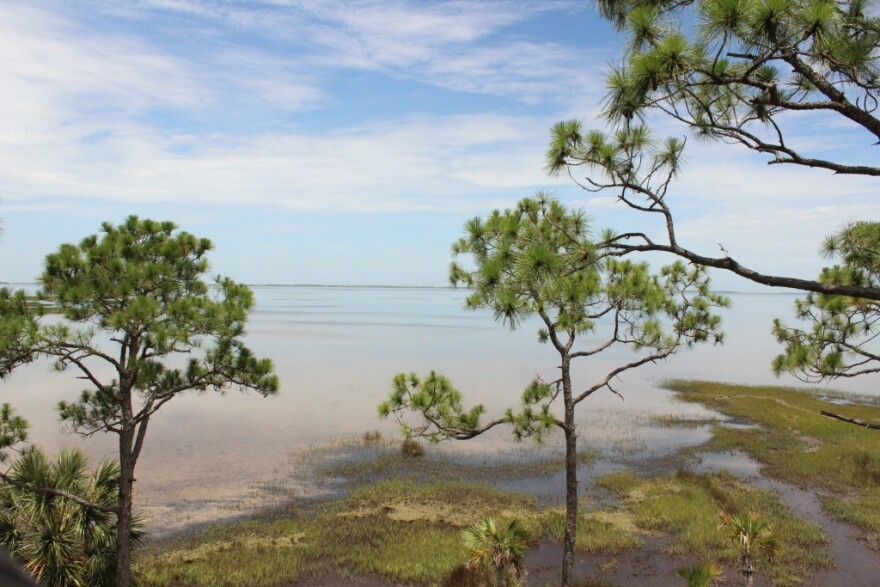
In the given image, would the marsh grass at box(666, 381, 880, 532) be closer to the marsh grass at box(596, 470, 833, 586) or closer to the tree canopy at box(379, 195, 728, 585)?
the marsh grass at box(596, 470, 833, 586)

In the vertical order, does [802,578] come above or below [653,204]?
below

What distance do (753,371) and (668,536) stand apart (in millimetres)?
51772

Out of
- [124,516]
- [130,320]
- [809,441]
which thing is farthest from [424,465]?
[809,441]

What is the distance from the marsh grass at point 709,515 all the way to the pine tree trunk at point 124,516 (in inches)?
659

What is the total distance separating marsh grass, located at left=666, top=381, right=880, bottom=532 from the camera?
24.7 m

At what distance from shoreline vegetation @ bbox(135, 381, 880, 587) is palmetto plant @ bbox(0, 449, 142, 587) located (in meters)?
3.76

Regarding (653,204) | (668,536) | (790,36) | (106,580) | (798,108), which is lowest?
(668,536)

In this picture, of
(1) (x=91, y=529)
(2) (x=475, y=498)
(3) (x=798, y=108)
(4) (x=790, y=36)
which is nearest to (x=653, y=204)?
(3) (x=798, y=108)

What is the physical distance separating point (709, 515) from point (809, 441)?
16351 mm

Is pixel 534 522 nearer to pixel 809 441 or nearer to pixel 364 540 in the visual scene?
pixel 364 540

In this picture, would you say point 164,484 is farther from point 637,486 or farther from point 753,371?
point 753,371

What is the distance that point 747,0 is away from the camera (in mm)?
5410

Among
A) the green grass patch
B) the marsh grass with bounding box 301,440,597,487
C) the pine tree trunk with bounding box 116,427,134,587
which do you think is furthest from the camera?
the marsh grass with bounding box 301,440,597,487

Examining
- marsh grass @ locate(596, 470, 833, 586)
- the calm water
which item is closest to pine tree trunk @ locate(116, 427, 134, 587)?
the calm water
